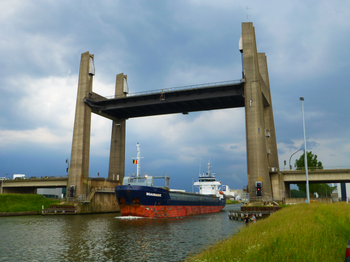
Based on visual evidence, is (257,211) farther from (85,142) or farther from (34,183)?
(34,183)

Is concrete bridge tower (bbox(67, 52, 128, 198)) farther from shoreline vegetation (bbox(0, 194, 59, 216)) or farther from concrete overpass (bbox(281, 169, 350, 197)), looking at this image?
concrete overpass (bbox(281, 169, 350, 197))

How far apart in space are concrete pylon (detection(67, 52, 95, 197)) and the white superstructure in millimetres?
30548

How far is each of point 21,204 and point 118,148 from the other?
76.5 ft

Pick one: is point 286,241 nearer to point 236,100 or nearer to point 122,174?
point 236,100

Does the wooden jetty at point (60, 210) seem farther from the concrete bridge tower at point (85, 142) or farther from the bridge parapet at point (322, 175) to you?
the bridge parapet at point (322, 175)

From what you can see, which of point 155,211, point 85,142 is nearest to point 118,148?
point 85,142

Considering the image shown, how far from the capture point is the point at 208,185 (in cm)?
7525

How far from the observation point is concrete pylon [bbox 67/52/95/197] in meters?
57.1

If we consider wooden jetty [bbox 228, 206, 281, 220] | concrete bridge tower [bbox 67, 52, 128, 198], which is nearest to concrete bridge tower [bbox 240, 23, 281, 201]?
wooden jetty [bbox 228, 206, 281, 220]

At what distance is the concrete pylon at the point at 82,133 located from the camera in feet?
187

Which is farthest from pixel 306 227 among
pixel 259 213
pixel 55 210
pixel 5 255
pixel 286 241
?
pixel 55 210

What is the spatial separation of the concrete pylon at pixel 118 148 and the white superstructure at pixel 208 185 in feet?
68.9

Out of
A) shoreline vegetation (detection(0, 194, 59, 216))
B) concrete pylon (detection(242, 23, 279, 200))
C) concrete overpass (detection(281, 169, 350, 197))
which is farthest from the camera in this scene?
concrete overpass (detection(281, 169, 350, 197))

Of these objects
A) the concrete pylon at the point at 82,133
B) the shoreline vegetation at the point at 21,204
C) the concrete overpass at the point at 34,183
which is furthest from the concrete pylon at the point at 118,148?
the shoreline vegetation at the point at 21,204
